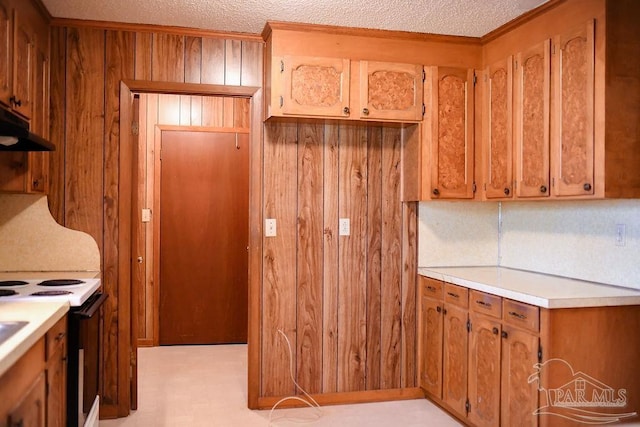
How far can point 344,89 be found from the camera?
3137 mm

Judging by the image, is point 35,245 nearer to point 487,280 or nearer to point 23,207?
point 23,207

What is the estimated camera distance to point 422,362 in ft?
11.6

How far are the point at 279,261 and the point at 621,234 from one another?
1.94 m

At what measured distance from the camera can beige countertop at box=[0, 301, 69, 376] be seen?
1.48 m

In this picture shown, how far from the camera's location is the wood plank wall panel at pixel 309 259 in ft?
11.1

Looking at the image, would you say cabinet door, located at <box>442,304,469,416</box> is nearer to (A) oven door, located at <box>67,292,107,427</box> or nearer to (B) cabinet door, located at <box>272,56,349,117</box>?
(B) cabinet door, located at <box>272,56,349,117</box>

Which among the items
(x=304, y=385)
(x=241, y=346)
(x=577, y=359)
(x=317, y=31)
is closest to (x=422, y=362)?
(x=304, y=385)

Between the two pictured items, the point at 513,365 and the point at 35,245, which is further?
the point at 35,245

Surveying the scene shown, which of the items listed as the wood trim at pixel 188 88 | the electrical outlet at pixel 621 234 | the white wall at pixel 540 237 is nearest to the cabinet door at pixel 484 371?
the white wall at pixel 540 237

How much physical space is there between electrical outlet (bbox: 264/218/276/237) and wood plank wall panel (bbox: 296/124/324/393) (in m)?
0.17

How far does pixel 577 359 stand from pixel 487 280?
66 cm

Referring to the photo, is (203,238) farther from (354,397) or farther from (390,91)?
(390,91)

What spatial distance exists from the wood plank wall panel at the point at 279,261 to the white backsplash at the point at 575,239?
149cm

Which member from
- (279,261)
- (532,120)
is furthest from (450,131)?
(279,261)
